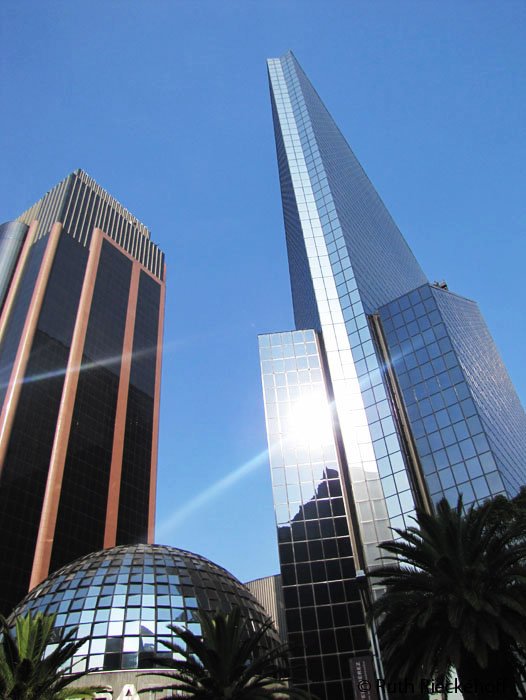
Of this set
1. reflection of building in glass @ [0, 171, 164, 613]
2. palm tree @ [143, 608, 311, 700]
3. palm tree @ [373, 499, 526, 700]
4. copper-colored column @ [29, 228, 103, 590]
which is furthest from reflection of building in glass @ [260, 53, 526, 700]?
reflection of building in glass @ [0, 171, 164, 613]

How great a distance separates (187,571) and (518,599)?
2300 cm

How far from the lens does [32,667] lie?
25.0 m

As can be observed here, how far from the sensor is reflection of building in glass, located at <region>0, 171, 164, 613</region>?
237 feet

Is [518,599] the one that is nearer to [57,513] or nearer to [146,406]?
[57,513]

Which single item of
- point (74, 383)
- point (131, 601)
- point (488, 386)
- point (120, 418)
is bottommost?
point (131, 601)

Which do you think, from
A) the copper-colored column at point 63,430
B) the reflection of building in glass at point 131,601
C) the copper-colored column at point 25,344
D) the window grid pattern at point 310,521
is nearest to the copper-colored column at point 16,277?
the copper-colored column at point 25,344

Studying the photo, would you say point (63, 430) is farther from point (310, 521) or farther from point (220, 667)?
point (220, 667)

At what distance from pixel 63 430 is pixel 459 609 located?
6980 cm

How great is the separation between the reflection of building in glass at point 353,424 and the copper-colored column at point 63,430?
3625cm

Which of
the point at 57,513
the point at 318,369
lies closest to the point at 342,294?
the point at 318,369

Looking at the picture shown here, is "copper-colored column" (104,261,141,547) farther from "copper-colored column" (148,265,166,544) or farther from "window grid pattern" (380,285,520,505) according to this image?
"window grid pattern" (380,285,520,505)

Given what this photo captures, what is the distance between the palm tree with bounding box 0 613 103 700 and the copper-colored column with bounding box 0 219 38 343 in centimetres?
6822

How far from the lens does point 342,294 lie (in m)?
62.5

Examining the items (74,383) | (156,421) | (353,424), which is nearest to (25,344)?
(74,383)
